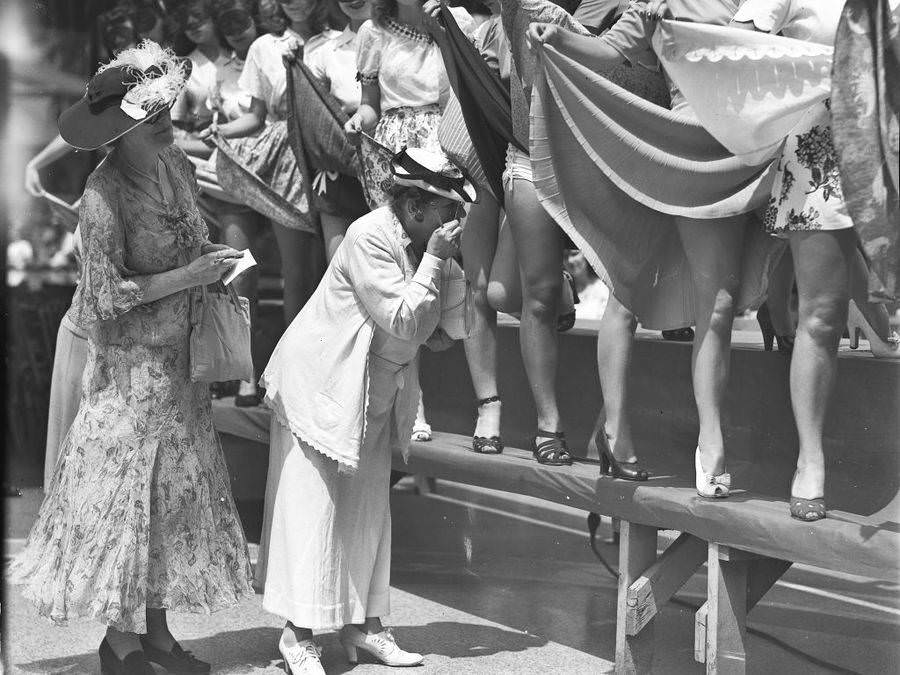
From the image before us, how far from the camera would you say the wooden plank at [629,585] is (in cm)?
415

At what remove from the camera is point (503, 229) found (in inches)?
191

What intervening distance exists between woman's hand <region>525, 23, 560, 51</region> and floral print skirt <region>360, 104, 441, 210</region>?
1100 millimetres

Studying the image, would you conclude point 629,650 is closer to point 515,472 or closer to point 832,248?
point 515,472

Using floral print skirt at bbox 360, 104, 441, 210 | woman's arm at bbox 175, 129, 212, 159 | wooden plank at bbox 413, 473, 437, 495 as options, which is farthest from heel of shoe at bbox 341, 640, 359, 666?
wooden plank at bbox 413, 473, 437, 495

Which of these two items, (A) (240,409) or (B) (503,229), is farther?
(A) (240,409)

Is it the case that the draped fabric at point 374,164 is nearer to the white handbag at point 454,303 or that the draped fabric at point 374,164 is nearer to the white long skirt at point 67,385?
the white handbag at point 454,303

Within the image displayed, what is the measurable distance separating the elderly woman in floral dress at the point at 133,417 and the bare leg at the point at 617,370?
1.32 meters

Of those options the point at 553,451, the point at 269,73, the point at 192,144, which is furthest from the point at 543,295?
the point at 192,144

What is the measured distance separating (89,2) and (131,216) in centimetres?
491

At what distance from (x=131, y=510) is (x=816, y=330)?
2.24 metres

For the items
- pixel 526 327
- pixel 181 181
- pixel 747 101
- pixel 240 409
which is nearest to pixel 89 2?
pixel 240 409

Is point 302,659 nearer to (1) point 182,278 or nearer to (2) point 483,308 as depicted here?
(1) point 182,278

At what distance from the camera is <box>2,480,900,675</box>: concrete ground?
4.58 meters

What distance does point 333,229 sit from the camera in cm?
576
